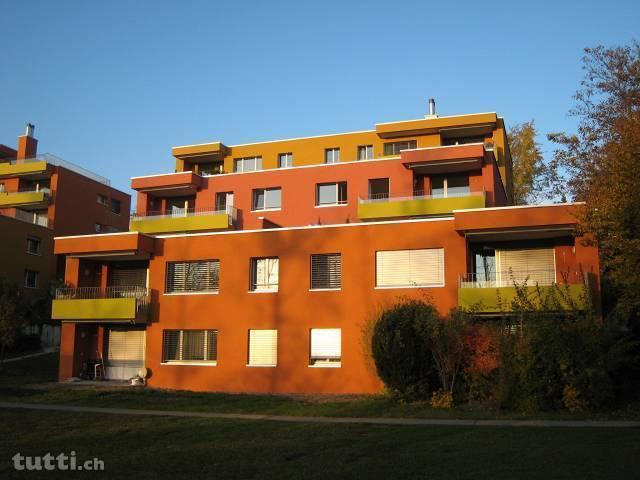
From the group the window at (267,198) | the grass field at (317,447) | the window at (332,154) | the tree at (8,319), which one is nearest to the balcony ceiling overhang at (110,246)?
the tree at (8,319)

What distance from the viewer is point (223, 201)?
130 feet

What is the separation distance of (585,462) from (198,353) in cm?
1942

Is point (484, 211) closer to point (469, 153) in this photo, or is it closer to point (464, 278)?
point (464, 278)

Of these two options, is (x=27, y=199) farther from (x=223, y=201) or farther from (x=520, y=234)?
(x=520, y=234)

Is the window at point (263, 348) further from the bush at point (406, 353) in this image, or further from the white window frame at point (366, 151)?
the white window frame at point (366, 151)

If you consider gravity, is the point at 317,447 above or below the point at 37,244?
below

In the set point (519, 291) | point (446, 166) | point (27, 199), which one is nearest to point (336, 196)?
point (446, 166)

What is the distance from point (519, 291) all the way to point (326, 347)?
8.48 meters

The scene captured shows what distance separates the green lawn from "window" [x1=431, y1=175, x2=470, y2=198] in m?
20.6

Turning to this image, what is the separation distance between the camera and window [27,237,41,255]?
45938 mm

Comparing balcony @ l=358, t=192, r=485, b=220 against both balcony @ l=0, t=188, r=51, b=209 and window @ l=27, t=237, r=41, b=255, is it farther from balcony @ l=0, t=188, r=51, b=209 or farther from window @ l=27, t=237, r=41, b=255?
balcony @ l=0, t=188, r=51, b=209

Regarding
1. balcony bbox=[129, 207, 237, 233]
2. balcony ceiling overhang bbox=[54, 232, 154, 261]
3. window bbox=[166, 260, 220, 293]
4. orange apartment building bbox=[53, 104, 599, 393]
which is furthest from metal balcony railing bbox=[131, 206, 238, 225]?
window bbox=[166, 260, 220, 293]

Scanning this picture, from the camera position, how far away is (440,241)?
81.4ft

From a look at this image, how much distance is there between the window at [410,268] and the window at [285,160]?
63.9ft
